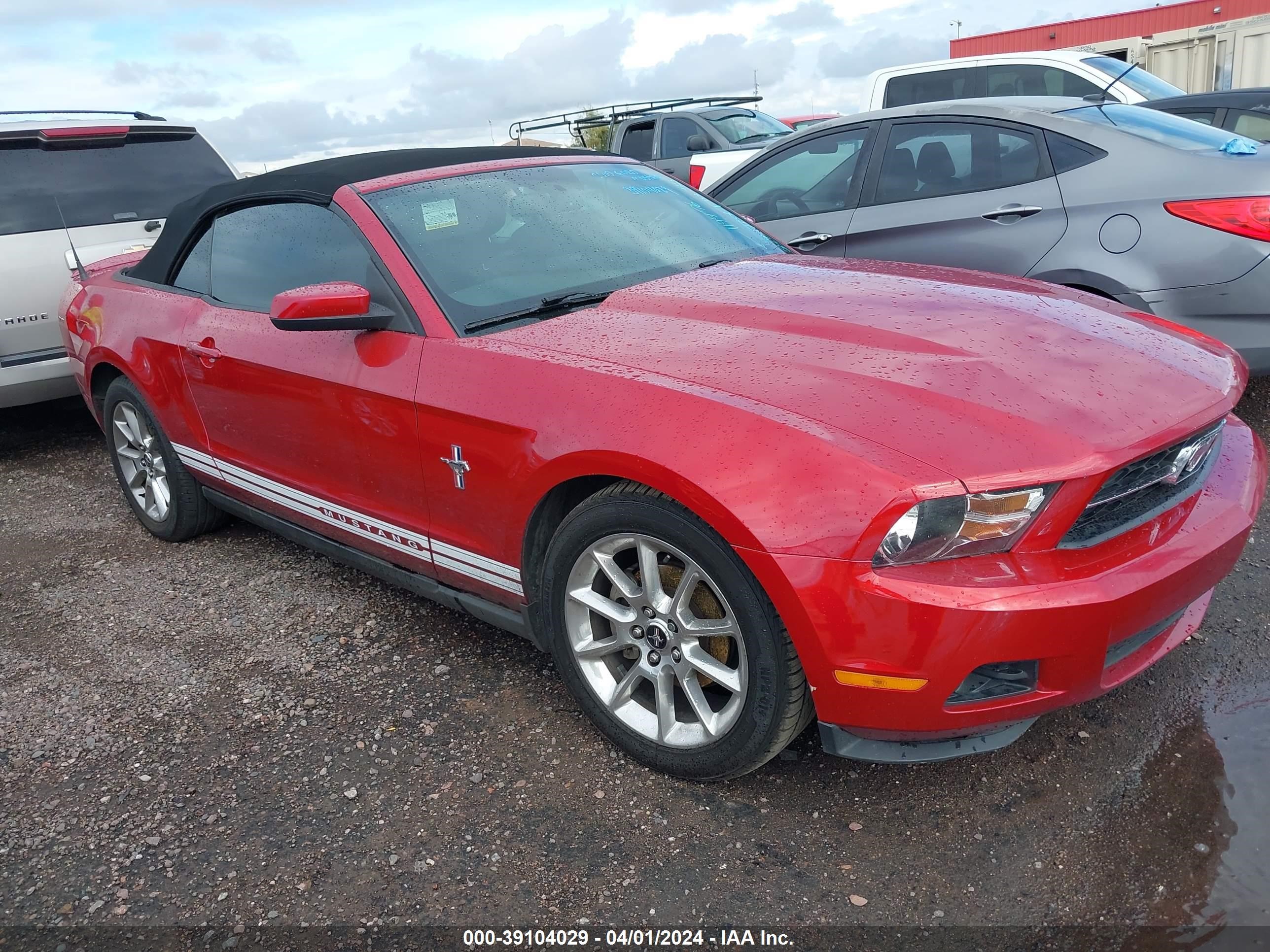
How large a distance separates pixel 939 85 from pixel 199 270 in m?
7.52

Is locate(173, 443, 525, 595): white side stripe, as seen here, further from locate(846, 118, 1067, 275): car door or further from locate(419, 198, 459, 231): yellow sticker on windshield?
locate(846, 118, 1067, 275): car door

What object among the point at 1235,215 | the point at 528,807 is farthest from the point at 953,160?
the point at 528,807

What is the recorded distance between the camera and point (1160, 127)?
15.3 ft

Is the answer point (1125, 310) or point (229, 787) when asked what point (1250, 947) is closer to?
point (1125, 310)

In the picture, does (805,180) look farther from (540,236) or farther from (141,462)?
(141,462)

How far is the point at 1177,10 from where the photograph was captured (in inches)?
732

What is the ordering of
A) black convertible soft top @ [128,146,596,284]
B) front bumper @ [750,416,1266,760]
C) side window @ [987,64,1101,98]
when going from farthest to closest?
side window @ [987,64,1101,98], black convertible soft top @ [128,146,596,284], front bumper @ [750,416,1266,760]

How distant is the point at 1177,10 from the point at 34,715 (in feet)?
70.7

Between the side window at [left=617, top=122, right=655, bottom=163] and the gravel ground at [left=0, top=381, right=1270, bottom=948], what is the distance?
9987 millimetres

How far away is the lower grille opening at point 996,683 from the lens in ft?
6.81

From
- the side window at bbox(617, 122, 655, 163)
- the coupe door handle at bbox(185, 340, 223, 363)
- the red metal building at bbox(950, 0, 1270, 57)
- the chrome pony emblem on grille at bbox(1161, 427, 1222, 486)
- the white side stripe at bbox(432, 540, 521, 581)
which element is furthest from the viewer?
the red metal building at bbox(950, 0, 1270, 57)

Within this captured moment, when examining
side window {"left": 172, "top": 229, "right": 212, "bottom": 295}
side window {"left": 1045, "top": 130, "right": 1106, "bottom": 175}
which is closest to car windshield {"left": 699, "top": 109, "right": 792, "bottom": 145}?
side window {"left": 1045, "top": 130, "right": 1106, "bottom": 175}

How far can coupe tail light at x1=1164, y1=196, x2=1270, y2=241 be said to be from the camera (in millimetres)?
3980

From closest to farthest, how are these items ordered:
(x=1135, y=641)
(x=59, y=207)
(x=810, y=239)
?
(x=1135, y=641)
(x=810, y=239)
(x=59, y=207)
